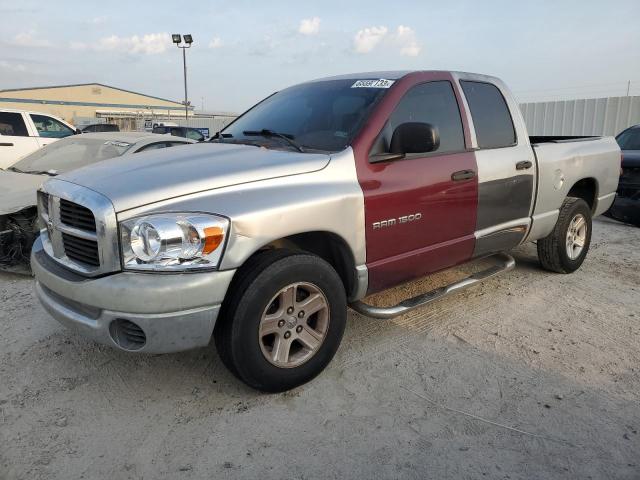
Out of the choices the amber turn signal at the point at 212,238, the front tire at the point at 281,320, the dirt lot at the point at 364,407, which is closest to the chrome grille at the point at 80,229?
the amber turn signal at the point at 212,238

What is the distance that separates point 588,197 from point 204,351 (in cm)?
429

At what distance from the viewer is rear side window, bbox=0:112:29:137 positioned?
32.7 feet

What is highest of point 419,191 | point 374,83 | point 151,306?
point 374,83

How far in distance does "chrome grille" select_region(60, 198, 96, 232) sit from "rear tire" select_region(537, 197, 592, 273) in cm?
404

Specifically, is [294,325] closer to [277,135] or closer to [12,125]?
[277,135]

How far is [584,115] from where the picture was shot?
46.7 ft

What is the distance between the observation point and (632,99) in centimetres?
1321

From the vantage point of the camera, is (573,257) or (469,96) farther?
(573,257)

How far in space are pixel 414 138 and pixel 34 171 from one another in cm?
489

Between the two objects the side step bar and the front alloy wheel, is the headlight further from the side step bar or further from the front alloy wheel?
the side step bar

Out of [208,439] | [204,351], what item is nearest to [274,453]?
[208,439]

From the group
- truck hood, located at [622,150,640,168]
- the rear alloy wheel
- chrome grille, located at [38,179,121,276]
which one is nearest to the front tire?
chrome grille, located at [38,179,121,276]

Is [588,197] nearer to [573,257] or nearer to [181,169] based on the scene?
[573,257]

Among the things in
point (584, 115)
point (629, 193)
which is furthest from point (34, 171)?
point (584, 115)
